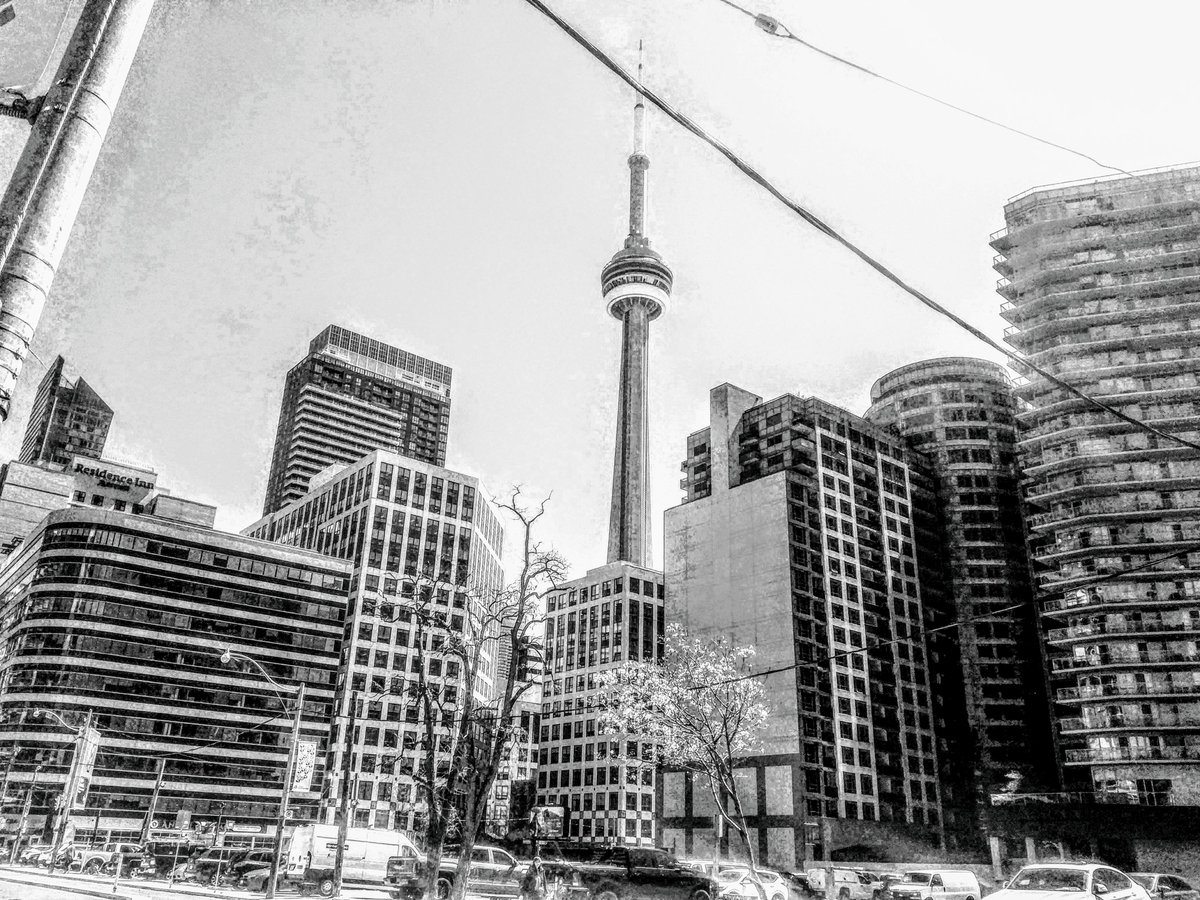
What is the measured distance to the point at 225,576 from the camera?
407 ft

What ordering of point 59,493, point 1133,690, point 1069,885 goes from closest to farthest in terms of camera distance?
point 1069,885 < point 1133,690 < point 59,493

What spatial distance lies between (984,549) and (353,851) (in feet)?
335

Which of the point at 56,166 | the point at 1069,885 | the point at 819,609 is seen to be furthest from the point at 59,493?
the point at 56,166

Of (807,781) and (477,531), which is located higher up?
(477,531)

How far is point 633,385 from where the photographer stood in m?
177

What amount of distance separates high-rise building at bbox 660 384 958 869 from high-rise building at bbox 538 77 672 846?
17.0 m

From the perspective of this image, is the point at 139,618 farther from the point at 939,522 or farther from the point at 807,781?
the point at 939,522

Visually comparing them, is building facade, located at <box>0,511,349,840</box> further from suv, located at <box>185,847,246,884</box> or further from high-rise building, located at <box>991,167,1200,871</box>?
high-rise building, located at <box>991,167,1200,871</box>

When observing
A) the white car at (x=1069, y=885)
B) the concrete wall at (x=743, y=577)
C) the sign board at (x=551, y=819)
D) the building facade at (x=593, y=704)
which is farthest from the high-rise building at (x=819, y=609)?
the white car at (x=1069, y=885)

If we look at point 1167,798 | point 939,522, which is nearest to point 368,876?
point 1167,798

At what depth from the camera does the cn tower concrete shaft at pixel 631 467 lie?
164m

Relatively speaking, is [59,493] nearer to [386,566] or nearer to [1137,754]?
[386,566]

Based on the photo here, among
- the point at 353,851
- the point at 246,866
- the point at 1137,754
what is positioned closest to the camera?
the point at 246,866

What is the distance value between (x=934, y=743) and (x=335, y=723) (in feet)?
268
